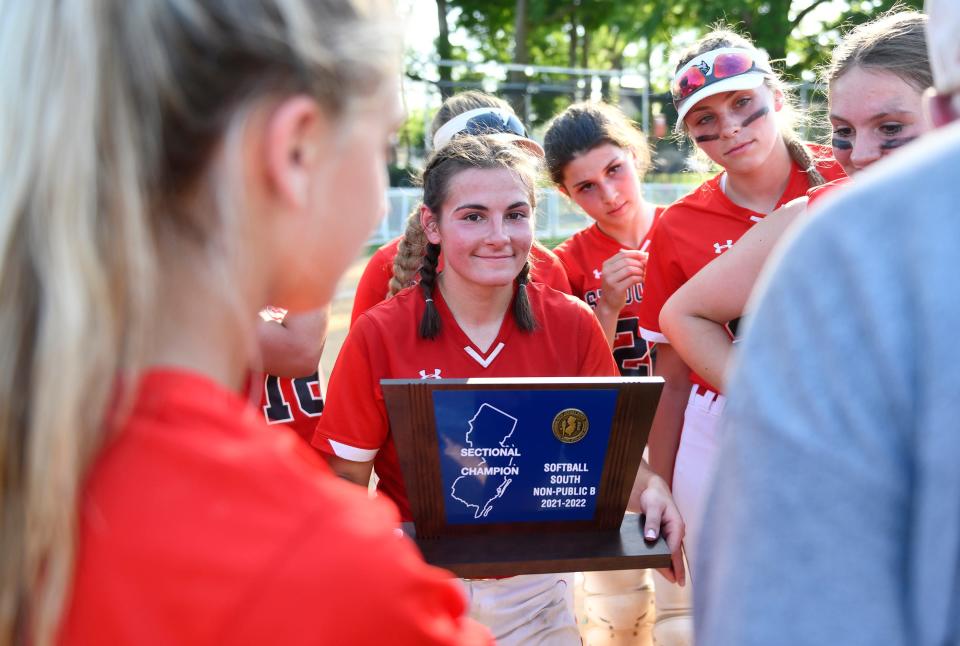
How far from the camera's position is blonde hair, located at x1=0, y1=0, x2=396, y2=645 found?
717 mm

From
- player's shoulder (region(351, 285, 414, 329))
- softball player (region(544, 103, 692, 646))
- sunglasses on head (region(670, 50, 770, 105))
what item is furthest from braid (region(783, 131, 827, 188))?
player's shoulder (region(351, 285, 414, 329))

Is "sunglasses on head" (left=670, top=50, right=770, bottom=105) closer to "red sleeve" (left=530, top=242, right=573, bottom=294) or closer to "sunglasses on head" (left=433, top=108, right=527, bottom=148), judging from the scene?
"sunglasses on head" (left=433, top=108, right=527, bottom=148)

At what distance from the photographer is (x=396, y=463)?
95.3 inches

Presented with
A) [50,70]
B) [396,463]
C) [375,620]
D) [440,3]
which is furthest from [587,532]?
[440,3]

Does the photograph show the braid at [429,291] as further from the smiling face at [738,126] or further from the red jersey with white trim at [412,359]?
the smiling face at [738,126]

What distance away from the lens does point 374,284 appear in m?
3.32

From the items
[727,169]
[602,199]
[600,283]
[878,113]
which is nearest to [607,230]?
[602,199]

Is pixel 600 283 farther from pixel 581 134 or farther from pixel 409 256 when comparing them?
pixel 409 256

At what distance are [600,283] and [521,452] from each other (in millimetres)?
1887

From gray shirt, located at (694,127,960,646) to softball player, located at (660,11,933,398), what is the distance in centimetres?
161

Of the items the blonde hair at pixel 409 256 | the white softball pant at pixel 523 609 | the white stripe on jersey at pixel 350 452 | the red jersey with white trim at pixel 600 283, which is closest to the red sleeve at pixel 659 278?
the red jersey with white trim at pixel 600 283

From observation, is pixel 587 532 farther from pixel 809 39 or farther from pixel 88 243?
pixel 809 39

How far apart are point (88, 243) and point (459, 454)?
3.63 feet

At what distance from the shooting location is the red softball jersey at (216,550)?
2.32ft
